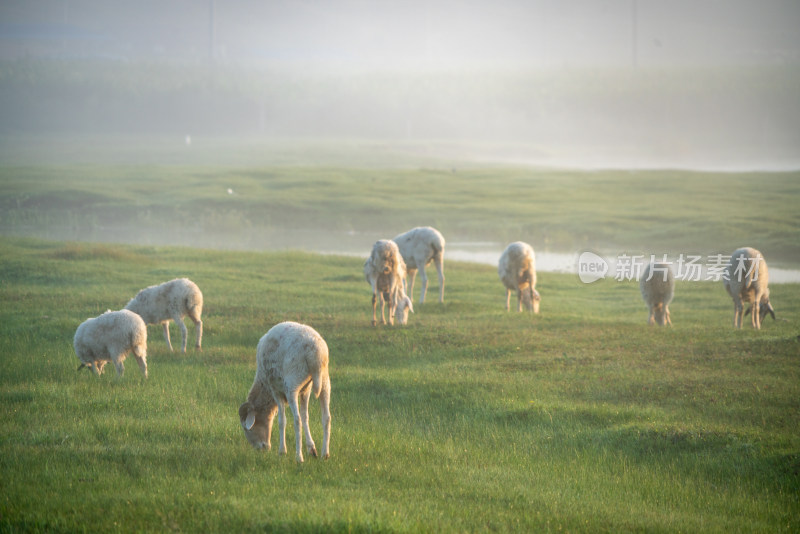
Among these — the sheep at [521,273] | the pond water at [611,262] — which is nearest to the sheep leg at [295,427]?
the sheep at [521,273]

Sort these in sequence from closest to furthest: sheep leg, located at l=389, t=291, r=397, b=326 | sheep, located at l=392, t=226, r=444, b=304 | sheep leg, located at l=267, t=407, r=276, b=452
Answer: sheep leg, located at l=267, t=407, r=276, b=452 → sheep leg, located at l=389, t=291, r=397, b=326 → sheep, located at l=392, t=226, r=444, b=304

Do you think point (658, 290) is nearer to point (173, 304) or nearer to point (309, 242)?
point (173, 304)

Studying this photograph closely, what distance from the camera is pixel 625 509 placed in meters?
10.4

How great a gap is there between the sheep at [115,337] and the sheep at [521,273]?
12181 millimetres

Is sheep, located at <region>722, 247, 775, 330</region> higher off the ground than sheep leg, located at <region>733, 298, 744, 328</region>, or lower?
higher

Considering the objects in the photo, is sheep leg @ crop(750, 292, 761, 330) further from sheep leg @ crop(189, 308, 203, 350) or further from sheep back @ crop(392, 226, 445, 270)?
sheep leg @ crop(189, 308, 203, 350)

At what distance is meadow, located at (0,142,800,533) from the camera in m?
9.83

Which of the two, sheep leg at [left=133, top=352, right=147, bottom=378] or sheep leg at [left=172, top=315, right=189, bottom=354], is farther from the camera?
sheep leg at [left=172, top=315, right=189, bottom=354]

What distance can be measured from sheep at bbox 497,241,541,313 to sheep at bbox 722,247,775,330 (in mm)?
5504

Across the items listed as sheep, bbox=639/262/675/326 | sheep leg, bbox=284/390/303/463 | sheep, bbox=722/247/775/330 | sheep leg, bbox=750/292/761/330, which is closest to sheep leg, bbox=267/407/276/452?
sheep leg, bbox=284/390/303/463

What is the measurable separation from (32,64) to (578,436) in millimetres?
137413

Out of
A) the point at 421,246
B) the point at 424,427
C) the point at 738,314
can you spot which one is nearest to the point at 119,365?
the point at 424,427

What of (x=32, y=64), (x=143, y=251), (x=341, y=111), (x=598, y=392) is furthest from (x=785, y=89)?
(x=598, y=392)

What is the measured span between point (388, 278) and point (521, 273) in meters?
5.42
